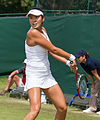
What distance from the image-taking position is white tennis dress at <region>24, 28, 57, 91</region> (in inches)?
210

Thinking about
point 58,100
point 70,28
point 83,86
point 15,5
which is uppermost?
point 15,5

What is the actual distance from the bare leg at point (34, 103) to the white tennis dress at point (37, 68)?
82 millimetres

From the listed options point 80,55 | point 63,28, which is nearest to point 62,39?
point 63,28

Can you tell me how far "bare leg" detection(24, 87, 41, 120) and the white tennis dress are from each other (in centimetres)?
8

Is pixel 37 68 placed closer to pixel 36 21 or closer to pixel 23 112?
pixel 36 21

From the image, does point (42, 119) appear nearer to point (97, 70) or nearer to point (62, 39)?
point (97, 70)

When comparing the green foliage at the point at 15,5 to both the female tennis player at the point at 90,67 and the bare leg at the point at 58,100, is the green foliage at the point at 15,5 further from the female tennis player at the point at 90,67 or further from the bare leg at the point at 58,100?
the bare leg at the point at 58,100

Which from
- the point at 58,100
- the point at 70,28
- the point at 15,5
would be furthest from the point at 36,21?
the point at 15,5

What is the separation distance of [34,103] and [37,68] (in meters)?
0.51

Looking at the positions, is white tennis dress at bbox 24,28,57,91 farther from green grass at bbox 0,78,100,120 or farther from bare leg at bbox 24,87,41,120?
green grass at bbox 0,78,100,120

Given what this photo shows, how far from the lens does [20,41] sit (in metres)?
14.5

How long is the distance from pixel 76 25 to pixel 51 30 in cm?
114

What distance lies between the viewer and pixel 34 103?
5.16 meters

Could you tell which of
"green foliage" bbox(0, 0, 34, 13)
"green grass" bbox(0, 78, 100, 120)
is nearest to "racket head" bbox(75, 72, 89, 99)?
"green grass" bbox(0, 78, 100, 120)
